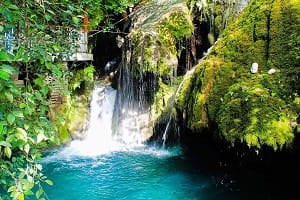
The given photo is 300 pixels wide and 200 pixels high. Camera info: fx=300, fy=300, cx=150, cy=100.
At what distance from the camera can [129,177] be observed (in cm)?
671

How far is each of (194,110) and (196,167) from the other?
2.06 m

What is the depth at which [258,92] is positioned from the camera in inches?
166

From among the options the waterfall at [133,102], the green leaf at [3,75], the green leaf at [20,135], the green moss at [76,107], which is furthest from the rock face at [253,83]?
the green moss at [76,107]

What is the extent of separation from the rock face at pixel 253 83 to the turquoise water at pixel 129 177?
52.9 inches

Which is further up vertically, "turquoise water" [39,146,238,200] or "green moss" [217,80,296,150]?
"green moss" [217,80,296,150]

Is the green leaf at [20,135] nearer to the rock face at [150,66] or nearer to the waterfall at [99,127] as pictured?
the rock face at [150,66]

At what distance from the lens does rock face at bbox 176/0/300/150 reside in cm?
389

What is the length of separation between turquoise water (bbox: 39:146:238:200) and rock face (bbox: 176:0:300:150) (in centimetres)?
134

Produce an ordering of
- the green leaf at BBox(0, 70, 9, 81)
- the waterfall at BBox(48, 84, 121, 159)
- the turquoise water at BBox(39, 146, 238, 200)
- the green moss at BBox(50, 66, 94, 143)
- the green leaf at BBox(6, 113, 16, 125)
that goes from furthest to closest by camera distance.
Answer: the green moss at BBox(50, 66, 94, 143) < the waterfall at BBox(48, 84, 121, 159) < the turquoise water at BBox(39, 146, 238, 200) < the green leaf at BBox(6, 113, 16, 125) < the green leaf at BBox(0, 70, 9, 81)

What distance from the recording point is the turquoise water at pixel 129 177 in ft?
19.2

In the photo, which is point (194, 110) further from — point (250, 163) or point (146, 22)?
point (146, 22)

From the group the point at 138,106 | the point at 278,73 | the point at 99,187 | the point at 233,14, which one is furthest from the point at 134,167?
the point at 233,14

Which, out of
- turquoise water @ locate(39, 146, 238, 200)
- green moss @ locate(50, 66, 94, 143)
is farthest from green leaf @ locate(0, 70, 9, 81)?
green moss @ locate(50, 66, 94, 143)

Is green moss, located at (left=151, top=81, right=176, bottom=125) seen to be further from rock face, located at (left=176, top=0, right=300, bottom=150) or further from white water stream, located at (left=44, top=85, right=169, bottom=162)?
rock face, located at (left=176, top=0, right=300, bottom=150)
